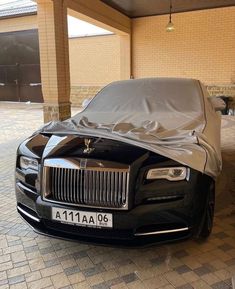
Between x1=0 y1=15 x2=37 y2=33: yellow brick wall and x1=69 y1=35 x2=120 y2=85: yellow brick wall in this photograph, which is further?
x1=0 y1=15 x2=37 y2=33: yellow brick wall

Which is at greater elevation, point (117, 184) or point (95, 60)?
point (95, 60)

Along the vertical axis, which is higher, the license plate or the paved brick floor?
the license plate

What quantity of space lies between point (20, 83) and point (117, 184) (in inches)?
576

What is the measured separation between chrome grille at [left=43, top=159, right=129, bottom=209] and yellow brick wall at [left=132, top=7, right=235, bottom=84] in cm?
984

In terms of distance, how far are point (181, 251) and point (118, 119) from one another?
55.1 inches

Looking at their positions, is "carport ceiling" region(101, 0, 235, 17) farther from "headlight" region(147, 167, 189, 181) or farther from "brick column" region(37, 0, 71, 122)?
"headlight" region(147, 167, 189, 181)

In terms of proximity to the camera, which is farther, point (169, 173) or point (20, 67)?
point (20, 67)

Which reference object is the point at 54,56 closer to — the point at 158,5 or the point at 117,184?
the point at 158,5

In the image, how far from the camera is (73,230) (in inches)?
79.7

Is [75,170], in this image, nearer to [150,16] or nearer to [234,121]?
[234,121]

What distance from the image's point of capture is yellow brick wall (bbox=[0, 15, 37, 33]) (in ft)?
44.7

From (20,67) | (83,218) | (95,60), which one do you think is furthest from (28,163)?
(20,67)

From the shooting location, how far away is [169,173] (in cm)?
197

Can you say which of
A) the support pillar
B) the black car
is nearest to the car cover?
the black car
